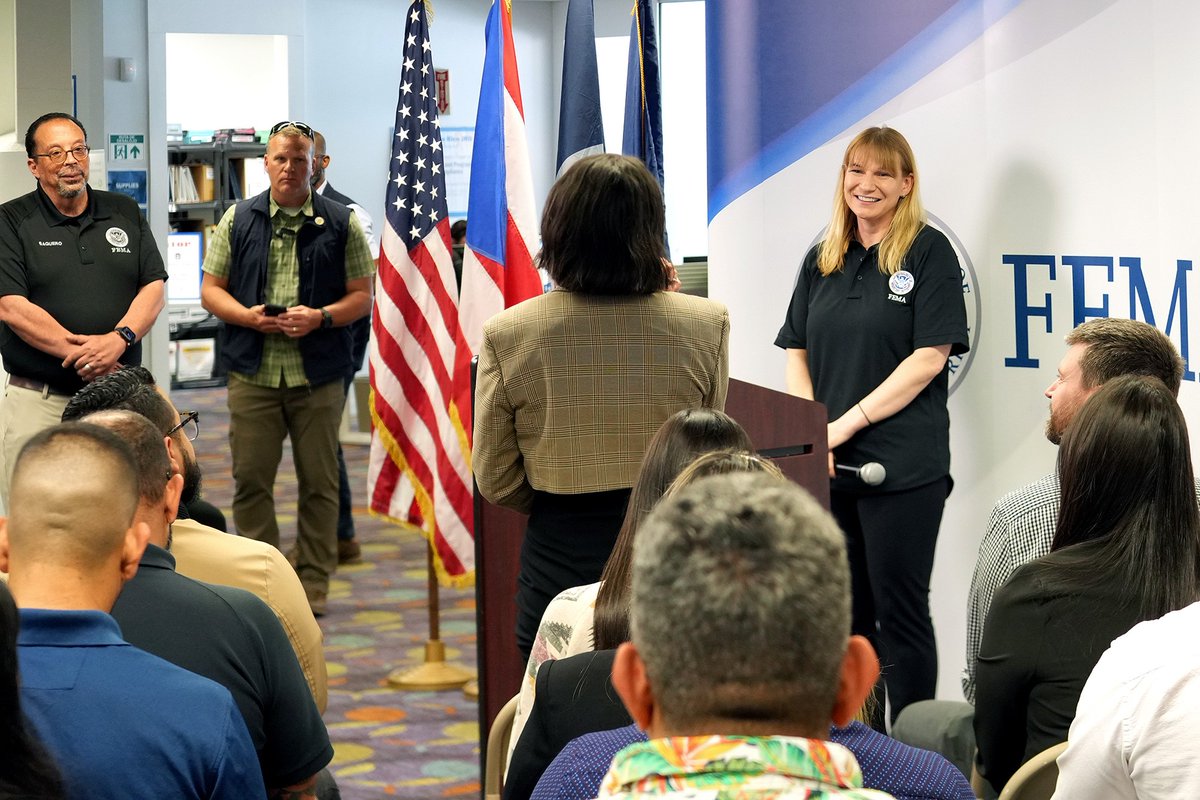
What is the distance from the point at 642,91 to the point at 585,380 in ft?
8.54

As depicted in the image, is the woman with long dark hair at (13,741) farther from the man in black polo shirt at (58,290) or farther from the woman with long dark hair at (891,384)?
the man in black polo shirt at (58,290)

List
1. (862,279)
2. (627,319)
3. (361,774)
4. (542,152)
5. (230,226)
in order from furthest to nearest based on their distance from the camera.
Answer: (542,152), (230,226), (361,774), (862,279), (627,319)

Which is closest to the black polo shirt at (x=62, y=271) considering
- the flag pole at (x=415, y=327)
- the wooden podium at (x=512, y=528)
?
the flag pole at (x=415, y=327)

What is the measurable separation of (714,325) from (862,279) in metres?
0.88

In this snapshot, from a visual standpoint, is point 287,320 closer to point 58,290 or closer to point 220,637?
point 58,290

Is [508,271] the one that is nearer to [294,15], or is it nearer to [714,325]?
[714,325]

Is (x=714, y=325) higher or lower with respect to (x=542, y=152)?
lower

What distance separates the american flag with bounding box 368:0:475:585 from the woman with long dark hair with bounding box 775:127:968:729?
1.69 metres

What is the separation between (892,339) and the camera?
3.80m

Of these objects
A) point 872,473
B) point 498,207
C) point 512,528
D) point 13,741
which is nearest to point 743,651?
point 13,741

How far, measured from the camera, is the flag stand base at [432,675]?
4996 millimetres

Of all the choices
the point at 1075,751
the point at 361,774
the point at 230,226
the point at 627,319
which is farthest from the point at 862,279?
the point at 230,226

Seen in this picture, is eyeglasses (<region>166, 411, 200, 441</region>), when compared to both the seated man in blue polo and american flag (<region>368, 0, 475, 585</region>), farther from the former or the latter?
american flag (<region>368, 0, 475, 585</region>)

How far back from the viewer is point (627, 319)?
9.98 ft
